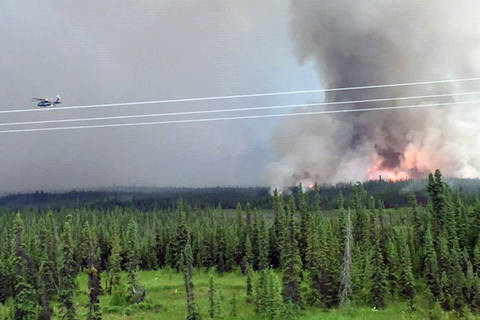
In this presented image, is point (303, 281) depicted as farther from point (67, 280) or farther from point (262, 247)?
point (67, 280)

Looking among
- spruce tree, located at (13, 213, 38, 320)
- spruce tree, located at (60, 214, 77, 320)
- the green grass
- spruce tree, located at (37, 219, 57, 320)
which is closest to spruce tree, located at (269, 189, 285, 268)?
the green grass

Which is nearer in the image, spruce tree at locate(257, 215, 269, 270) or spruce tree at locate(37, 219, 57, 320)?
spruce tree at locate(37, 219, 57, 320)

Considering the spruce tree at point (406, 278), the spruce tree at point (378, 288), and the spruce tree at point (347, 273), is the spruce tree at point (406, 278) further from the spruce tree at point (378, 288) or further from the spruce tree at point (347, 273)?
the spruce tree at point (347, 273)

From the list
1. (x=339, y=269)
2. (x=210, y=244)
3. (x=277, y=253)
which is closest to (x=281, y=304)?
(x=339, y=269)

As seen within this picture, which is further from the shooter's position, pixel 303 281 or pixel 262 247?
pixel 262 247

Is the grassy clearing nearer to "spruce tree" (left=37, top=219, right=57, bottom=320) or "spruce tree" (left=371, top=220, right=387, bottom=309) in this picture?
"spruce tree" (left=371, top=220, right=387, bottom=309)

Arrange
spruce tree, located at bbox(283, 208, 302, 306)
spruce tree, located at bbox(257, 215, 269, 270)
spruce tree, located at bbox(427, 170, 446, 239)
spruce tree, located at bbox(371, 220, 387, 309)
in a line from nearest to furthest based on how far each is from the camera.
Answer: spruce tree, located at bbox(283, 208, 302, 306), spruce tree, located at bbox(371, 220, 387, 309), spruce tree, located at bbox(427, 170, 446, 239), spruce tree, located at bbox(257, 215, 269, 270)

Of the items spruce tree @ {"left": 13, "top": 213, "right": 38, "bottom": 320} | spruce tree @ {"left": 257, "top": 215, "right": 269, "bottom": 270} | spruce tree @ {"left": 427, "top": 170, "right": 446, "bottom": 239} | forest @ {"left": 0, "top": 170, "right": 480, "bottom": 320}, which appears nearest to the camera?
forest @ {"left": 0, "top": 170, "right": 480, "bottom": 320}

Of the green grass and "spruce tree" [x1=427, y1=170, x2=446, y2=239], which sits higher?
"spruce tree" [x1=427, y1=170, x2=446, y2=239]

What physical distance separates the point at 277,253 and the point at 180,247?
2979cm

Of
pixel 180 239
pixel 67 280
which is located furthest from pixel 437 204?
pixel 67 280

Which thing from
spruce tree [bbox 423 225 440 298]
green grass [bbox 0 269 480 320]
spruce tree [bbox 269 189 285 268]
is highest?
spruce tree [bbox 269 189 285 268]

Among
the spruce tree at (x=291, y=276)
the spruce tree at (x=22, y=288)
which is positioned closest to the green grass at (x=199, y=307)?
the spruce tree at (x=291, y=276)

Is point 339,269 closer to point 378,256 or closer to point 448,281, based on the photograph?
point 378,256
